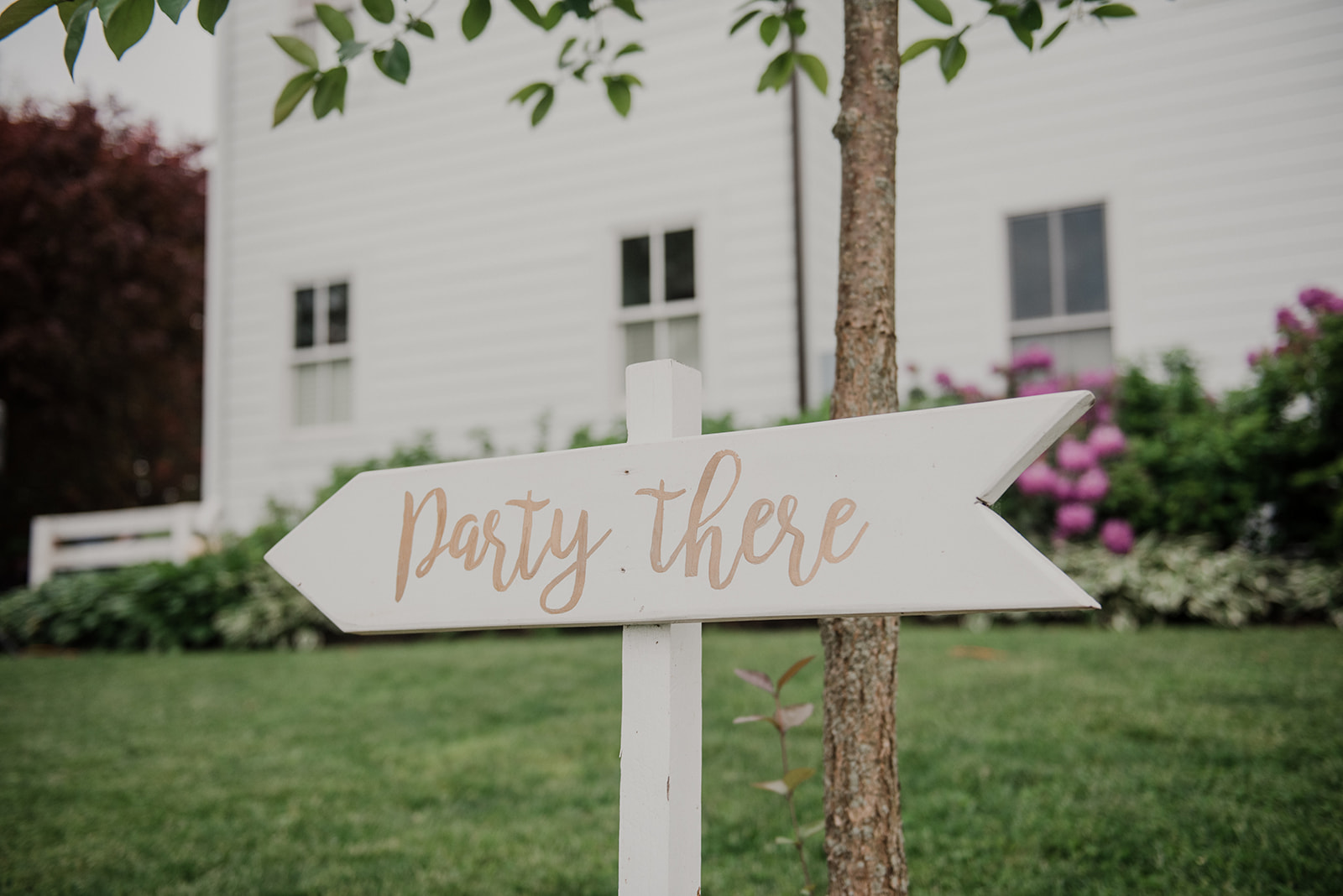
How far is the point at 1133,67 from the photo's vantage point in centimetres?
643

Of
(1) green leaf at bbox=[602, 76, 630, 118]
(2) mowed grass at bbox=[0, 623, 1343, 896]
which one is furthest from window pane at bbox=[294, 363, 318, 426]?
(1) green leaf at bbox=[602, 76, 630, 118]

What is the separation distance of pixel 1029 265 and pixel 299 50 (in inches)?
246

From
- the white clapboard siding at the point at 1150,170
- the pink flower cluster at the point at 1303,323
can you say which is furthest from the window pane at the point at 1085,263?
the pink flower cluster at the point at 1303,323

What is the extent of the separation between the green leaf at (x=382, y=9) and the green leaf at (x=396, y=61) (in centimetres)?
10

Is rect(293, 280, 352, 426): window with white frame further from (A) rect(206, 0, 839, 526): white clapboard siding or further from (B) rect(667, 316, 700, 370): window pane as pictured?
(B) rect(667, 316, 700, 370): window pane

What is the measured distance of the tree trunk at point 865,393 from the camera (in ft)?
4.41

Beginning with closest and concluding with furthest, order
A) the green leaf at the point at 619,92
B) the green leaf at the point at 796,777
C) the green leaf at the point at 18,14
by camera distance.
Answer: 1. the green leaf at the point at 18,14
2. the green leaf at the point at 796,777
3. the green leaf at the point at 619,92

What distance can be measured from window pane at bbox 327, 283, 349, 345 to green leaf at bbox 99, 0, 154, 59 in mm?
7383

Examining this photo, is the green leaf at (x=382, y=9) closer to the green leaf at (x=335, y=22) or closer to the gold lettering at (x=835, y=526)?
the green leaf at (x=335, y=22)

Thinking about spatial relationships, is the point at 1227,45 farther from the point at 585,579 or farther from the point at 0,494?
the point at 0,494

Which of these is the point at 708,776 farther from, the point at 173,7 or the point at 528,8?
the point at 173,7

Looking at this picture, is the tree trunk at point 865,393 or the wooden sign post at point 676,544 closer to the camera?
the wooden sign post at point 676,544

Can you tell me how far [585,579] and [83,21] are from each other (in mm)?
979

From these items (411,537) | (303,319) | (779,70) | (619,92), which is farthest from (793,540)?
(303,319)
